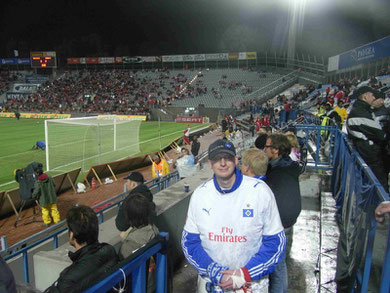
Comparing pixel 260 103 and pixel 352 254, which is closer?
pixel 352 254

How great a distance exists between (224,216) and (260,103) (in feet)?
138

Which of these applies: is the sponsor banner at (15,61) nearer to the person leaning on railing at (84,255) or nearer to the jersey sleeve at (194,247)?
the person leaning on railing at (84,255)

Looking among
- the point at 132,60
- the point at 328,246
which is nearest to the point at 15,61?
the point at 132,60

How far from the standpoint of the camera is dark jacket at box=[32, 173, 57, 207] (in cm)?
862

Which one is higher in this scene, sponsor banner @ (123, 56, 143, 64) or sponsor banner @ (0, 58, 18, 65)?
sponsor banner @ (0, 58, 18, 65)

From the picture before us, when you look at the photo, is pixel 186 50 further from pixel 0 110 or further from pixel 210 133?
pixel 210 133

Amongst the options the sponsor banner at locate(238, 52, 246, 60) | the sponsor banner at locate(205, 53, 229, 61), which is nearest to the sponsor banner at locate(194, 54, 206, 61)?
the sponsor banner at locate(205, 53, 229, 61)

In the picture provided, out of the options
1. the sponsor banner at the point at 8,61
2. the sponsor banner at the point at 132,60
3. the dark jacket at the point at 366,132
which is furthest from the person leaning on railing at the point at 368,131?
the sponsor banner at the point at 8,61

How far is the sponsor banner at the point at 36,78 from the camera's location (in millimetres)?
72188

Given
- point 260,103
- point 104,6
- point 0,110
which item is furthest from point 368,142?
point 104,6

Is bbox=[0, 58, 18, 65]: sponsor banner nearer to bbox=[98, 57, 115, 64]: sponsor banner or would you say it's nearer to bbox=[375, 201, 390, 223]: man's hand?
bbox=[98, 57, 115, 64]: sponsor banner

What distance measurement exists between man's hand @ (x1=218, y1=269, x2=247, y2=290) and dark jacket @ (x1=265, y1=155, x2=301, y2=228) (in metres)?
1.21

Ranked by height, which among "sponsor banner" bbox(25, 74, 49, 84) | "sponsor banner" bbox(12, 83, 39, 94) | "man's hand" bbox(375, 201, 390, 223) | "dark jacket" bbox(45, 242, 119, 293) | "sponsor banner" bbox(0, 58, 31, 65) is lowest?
"dark jacket" bbox(45, 242, 119, 293)

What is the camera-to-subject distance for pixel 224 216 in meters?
2.42
